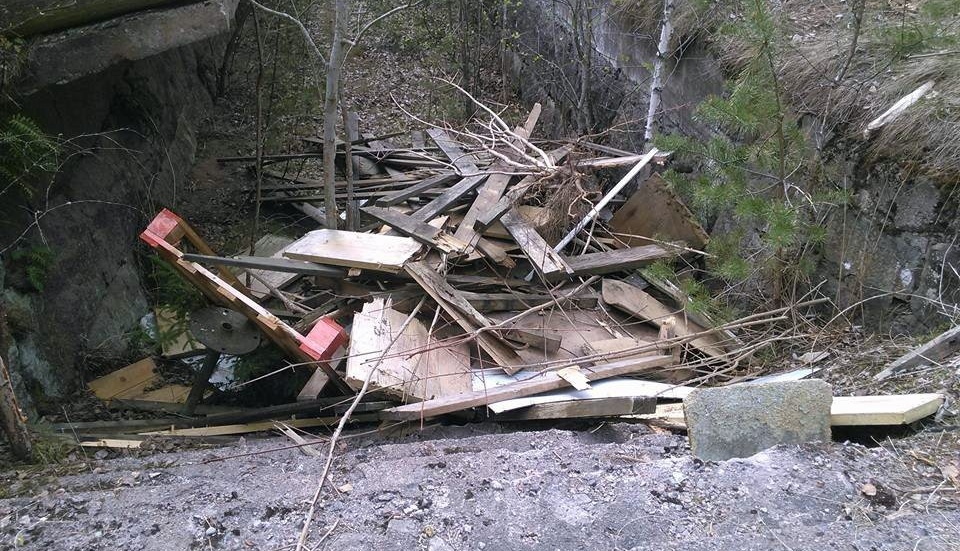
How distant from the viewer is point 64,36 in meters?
4.13

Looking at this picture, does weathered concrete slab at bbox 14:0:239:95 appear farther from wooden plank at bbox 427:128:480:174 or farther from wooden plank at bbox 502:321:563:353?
wooden plank at bbox 502:321:563:353

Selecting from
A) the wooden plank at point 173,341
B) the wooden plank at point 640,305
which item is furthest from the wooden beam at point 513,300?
the wooden plank at point 173,341

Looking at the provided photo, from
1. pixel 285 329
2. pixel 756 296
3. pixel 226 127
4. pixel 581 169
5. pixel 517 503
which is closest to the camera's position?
pixel 517 503

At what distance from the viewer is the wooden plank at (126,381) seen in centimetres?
485

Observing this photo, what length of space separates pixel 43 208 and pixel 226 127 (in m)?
4.05

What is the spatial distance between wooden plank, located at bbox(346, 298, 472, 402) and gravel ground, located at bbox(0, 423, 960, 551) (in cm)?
74

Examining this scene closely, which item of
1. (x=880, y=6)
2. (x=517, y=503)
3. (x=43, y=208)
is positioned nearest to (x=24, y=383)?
(x=43, y=208)

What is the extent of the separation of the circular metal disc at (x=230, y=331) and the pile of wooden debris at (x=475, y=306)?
1cm

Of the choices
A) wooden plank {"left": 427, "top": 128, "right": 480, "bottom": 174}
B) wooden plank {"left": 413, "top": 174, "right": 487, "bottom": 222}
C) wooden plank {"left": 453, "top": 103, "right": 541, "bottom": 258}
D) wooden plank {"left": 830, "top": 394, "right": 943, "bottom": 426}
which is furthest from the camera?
wooden plank {"left": 427, "top": 128, "right": 480, "bottom": 174}

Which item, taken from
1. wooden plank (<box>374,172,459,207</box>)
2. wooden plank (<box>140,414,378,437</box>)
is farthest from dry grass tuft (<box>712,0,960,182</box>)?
wooden plank (<box>140,414,378,437</box>)

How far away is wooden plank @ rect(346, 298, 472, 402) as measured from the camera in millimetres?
3826

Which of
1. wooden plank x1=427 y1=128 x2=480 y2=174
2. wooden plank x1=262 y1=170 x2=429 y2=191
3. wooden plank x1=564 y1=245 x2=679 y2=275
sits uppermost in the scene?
wooden plank x1=427 y1=128 x2=480 y2=174

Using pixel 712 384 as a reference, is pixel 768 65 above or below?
above

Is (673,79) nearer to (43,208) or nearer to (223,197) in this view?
(223,197)
